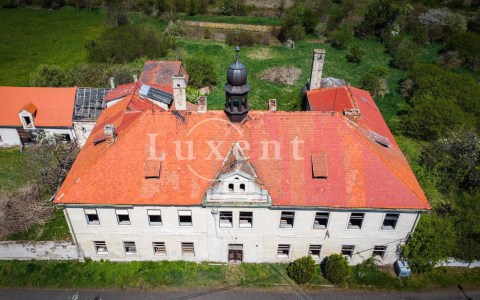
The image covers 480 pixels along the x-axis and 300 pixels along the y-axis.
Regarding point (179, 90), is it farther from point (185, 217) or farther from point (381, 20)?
point (381, 20)

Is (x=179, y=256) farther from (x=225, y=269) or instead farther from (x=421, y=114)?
(x=421, y=114)

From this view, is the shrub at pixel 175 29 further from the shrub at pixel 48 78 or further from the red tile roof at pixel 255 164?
the red tile roof at pixel 255 164

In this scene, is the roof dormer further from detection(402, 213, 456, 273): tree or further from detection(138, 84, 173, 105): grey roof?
detection(402, 213, 456, 273): tree

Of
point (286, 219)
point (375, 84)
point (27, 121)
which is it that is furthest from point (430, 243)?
point (27, 121)

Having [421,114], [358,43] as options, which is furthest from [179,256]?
[358,43]


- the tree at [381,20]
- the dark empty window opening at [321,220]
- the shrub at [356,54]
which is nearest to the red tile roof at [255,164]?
the dark empty window opening at [321,220]
